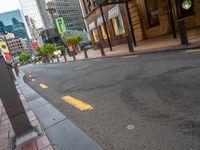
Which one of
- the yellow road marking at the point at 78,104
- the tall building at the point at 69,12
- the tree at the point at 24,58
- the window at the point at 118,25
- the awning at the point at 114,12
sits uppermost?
the tall building at the point at 69,12

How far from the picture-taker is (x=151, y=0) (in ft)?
53.7

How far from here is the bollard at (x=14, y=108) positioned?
3.19m

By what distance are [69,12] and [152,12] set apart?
139 meters

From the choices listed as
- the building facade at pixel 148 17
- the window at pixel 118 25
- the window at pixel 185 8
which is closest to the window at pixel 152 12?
the building facade at pixel 148 17

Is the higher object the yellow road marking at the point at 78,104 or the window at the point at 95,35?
the window at the point at 95,35

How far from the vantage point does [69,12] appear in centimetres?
14812

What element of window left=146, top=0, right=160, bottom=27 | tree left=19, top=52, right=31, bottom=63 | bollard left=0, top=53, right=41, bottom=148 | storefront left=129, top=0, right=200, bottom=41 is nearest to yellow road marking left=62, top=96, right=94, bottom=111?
bollard left=0, top=53, right=41, bottom=148

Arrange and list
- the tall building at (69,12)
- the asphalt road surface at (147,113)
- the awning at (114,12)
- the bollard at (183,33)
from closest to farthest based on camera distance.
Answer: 1. the asphalt road surface at (147,113)
2. the bollard at (183,33)
3. the awning at (114,12)
4. the tall building at (69,12)

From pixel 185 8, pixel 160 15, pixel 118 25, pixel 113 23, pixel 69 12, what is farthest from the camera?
pixel 69 12

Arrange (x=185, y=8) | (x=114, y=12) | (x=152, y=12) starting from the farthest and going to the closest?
(x=114, y=12) < (x=152, y=12) < (x=185, y=8)

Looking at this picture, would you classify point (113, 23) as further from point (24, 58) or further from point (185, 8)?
point (24, 58)

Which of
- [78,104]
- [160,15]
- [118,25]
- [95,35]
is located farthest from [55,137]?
[95,35]

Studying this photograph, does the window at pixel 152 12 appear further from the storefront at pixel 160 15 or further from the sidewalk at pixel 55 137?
the sidewalk at pixel 55 137

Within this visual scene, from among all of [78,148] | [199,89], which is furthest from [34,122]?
[199,89]
